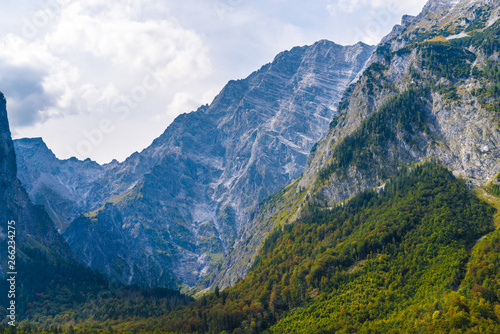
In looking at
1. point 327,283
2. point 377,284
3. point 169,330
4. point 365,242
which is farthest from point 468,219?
point 169,330

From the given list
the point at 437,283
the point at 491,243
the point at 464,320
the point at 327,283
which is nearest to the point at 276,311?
the point at 327,283

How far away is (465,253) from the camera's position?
15900 centimetres

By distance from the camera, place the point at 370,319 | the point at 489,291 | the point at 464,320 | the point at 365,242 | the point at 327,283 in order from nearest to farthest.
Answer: the point at 464,320, the point at 489,291, the point at 370,319, the point at 327,283, the point at 365,242

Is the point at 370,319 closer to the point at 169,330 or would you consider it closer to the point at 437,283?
the point at 437,283

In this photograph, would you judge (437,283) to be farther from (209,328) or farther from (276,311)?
(209,328)

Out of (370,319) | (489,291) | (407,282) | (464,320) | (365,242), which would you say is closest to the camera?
(464,320)

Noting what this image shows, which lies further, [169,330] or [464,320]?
[169,330]

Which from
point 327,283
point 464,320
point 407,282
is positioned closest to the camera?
point 464,320

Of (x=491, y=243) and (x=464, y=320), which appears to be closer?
(x=464, y=320)

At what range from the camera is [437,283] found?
14725 centimetres

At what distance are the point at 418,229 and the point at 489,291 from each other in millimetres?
59187

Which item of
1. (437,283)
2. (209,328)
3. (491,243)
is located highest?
(491,243)

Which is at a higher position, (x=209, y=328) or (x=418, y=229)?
(x=418, y=229)

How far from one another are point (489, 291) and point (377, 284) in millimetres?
44341
